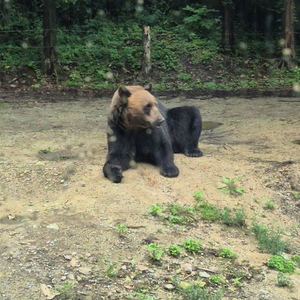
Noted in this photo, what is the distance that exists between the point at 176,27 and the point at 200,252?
1669 centimetres

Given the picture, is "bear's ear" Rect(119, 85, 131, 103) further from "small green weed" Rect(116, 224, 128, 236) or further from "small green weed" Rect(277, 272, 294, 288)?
"small green weed" Rect(277, 272, 294, 288)

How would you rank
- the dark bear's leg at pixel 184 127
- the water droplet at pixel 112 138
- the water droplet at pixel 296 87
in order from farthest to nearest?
the water droplet at pixel 296 87
the dark bear's leg at pixel 184 127
the water droplet at pixel 112 138

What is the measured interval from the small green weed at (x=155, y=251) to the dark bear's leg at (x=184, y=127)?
2.95 meters

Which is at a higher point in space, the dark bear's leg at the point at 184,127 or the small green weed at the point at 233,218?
the dark bear's leg at the point at 184,127

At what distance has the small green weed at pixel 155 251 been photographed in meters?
4.02

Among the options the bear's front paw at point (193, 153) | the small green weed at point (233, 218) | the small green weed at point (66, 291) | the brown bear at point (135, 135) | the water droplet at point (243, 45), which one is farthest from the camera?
the water droplet at point (243, 45)

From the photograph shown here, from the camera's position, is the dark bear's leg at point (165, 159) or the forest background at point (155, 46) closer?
the dark bear's leg at point (165, 159)

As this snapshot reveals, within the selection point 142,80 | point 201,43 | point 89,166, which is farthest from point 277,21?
point 89,166

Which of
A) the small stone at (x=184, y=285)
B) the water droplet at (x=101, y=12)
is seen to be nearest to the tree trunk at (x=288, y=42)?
the water droplet at (x=101, y=12)

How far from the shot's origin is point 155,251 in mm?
4109

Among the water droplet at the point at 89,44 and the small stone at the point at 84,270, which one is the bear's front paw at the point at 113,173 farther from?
the water droplet at the point at 89,44

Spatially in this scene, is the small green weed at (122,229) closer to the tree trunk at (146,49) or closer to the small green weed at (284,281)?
the small green weed at (284,281)

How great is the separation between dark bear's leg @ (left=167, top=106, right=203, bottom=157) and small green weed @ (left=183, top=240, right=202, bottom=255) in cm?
276

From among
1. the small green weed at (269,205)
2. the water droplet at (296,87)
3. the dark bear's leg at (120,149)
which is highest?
the dark bear's leg at (120,149)
